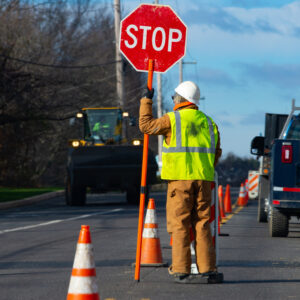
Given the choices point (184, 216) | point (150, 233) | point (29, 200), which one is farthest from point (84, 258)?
point (29, 200)

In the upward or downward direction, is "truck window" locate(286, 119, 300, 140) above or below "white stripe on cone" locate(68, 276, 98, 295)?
above

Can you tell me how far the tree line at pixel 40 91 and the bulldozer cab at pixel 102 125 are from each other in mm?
Answer: 6928

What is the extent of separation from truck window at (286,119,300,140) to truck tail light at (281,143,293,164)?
6.06 ft

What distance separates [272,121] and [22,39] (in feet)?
89.0

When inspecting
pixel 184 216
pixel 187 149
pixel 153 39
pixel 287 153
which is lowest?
pixel 184 216

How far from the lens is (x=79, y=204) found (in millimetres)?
26266

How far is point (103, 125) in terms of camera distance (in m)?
27.3

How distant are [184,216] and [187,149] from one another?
2.10 ft

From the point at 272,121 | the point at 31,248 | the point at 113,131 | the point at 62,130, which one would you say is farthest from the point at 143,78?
the point at 31,248

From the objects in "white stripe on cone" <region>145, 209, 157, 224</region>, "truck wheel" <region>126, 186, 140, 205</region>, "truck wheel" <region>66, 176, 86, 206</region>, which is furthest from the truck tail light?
"truck wheel" <region>126, 186, 140, 205</region>

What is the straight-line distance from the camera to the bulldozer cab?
27.0 meters

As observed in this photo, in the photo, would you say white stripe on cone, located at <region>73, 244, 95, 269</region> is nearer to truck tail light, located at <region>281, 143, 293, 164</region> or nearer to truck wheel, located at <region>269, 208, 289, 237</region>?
truck tail light, located at <region>281, 143, 293, 164</region>

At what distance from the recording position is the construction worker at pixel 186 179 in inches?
317

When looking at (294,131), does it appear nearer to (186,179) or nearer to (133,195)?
(186,179)
